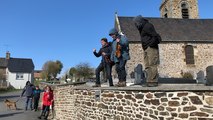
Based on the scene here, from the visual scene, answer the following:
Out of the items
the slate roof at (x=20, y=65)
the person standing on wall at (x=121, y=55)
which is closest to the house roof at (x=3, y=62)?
the slate roof at (x=20, y=65)

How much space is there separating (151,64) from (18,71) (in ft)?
185

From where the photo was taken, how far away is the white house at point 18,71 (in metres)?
57.4

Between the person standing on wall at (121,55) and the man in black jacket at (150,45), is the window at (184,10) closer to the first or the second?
the person standing on wall at (121,55)

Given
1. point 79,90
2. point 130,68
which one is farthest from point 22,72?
point 79,90

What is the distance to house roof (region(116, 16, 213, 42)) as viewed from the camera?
Result: 28630 mm

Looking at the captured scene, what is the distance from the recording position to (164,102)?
5980 millimetres

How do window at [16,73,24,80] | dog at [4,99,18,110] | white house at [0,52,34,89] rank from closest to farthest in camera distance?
dog at [4,99,18,110] < white house at [0,52,34,89] < window at [16,73,24,80]

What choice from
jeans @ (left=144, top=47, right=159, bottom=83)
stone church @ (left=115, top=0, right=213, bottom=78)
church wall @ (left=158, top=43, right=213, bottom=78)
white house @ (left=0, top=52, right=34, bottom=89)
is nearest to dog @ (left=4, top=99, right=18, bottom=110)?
stone church @ (left=115, top=0, right=213, bottom=78)

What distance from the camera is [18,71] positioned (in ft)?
192

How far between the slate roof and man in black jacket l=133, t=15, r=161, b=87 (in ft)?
184

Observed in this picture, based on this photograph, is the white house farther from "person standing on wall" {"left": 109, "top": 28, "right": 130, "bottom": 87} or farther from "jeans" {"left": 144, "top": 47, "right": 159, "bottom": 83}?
"jeans" {"left": 144, "top": 47, "right": 159, "bottom": 83}

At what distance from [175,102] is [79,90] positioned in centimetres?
610

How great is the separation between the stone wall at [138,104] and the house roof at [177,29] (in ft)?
57.4

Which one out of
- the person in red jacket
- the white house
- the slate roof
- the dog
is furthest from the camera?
the slate roof
